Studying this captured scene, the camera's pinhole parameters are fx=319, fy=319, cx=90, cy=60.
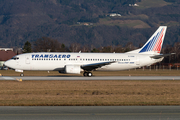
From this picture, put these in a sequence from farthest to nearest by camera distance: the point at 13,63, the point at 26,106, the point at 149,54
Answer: the point at 149,54 → the point at 13,63 → the point at 26,106

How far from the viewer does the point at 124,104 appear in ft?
67.6

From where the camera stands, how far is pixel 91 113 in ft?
56.3

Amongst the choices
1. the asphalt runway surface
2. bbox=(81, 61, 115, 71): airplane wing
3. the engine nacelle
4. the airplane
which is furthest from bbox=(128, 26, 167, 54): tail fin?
the asphalt runway surface

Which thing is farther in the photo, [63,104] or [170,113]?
[63,104]

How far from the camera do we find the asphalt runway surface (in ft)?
52.4

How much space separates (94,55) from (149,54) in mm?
8899

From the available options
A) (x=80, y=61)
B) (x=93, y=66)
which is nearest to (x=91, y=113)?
(x=93, y=66)

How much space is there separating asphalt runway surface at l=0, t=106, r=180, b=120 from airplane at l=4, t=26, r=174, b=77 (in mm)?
26423

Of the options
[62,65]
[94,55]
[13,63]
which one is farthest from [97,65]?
[13,63]

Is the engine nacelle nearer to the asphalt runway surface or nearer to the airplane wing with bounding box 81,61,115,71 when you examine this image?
the airplane wing with bounding box 81,61,115,71

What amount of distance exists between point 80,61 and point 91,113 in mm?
30309

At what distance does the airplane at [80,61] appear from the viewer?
4641cm
